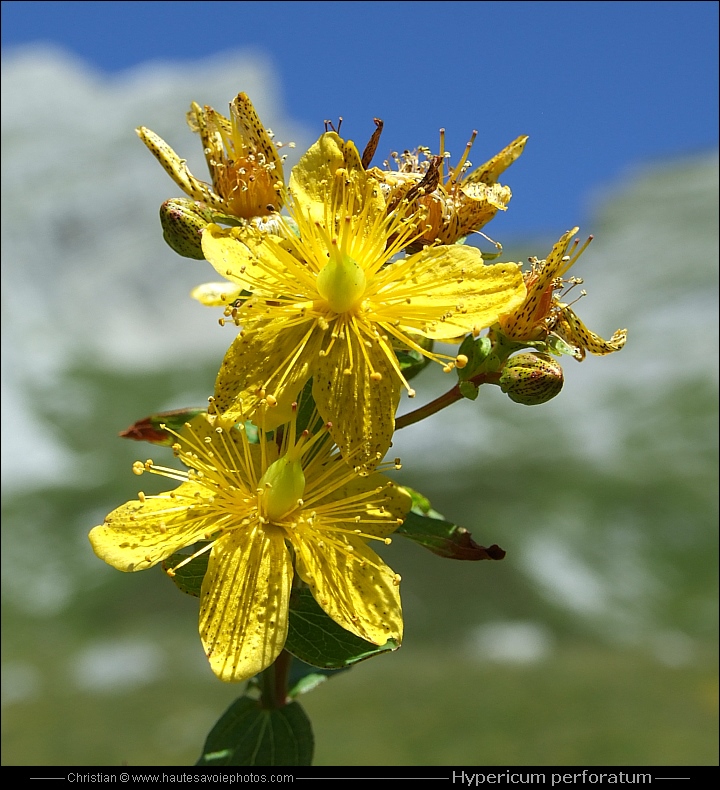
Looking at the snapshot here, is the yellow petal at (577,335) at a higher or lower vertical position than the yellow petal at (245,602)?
higher

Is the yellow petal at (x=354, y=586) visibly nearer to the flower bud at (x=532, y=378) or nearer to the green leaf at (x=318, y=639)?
the green leaf at (x=318, y=639)

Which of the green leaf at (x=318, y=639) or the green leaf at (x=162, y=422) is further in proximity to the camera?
the green leaf at (x=162, y=422)

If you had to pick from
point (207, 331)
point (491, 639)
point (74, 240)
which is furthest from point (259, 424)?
point (74, 240)

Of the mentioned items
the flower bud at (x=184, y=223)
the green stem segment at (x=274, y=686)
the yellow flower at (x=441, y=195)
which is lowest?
the green stem segment at (x=274, y=686)

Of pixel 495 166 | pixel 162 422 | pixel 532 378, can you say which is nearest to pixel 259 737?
pixel 162 422

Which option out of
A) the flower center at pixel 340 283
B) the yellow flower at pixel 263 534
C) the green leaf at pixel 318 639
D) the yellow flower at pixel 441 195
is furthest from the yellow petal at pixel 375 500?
the yellow flower at pixel 441 195

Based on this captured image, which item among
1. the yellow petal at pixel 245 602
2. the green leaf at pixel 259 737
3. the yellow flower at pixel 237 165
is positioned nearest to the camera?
the yellow petal at pixel 245 602

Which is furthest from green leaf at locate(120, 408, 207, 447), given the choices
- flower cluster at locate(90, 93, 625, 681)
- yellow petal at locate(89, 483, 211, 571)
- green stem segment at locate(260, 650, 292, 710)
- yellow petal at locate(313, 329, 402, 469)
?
green stem segment at locate(260, 650, 292, 710)

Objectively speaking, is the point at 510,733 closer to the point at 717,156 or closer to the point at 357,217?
the point at 357,217
